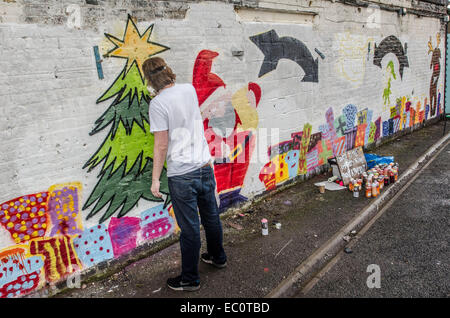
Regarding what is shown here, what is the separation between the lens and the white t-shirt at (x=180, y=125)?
3072 millimetres

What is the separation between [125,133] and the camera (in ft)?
12.1

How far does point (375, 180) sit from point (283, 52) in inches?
98.0

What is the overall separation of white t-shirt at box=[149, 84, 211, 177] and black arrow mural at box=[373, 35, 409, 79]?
6.15 m

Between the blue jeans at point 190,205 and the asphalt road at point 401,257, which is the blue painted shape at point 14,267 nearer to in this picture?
the blue jeans at point 190,205

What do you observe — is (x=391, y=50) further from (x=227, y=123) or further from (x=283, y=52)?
(x=227, y=123)

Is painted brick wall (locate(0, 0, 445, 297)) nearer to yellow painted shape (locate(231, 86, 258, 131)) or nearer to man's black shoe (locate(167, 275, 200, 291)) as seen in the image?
yellow painted shape (locate(231, 86, 258, 131))

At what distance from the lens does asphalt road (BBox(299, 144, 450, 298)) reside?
3377mm

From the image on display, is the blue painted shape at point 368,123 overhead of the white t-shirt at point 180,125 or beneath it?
beneath

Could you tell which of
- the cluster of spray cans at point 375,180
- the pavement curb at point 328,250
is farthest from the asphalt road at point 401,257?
the cluster of spray cans at point 375,180

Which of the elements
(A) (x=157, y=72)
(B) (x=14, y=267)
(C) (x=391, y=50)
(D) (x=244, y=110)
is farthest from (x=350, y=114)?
(B) (x=14, y=267)

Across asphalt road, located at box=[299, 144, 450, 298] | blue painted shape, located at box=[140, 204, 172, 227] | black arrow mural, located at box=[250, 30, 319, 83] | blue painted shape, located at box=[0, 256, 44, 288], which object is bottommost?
asphalt road, located at box=[299, 144, 450, 298]

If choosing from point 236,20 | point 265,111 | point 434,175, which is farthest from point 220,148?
point 434,175

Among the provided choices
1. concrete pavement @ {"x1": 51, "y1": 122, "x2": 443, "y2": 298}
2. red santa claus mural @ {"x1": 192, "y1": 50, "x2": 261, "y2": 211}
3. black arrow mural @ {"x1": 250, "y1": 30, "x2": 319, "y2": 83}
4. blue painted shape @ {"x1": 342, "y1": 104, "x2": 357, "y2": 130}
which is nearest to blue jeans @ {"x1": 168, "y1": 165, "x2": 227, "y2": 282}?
concrete pavement @ {"x1": 51, "y1": 122, "x2": 443, "y2": 298}

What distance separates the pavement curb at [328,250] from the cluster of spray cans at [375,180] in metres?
0.11
